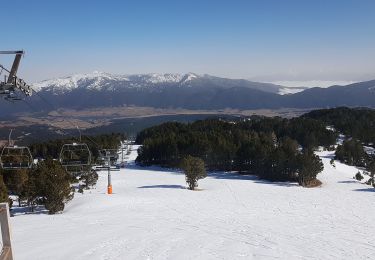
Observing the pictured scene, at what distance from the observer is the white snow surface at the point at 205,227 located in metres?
23.0

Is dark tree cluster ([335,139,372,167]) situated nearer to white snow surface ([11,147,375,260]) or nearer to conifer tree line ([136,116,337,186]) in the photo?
conifer tree line ([136,116,337,186])

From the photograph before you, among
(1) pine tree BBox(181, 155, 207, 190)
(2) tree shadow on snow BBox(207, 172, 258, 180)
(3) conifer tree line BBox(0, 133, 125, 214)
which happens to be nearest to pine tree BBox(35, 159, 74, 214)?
(3) conifer tree line BBox(0, 133, 125, 214)

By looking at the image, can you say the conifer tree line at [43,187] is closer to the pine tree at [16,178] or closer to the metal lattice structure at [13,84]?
the pine tree at [16,178]

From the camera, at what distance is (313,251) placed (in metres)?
24.5

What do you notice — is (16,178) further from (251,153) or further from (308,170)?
(251,153)

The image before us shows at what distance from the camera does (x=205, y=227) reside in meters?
32.3

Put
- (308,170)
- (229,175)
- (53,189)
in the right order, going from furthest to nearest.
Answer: (229,175), (308,170), (53,189)

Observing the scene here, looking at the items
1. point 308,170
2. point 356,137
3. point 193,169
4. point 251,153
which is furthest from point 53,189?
point 356,137

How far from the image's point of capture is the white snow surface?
23.0m

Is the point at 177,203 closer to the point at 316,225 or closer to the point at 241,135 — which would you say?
the point at 316,225

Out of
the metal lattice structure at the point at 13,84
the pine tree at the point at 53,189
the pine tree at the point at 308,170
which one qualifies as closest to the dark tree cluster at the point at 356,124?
the pine tree at the point at 308,170

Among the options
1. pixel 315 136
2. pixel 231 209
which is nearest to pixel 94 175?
pixel 231 209

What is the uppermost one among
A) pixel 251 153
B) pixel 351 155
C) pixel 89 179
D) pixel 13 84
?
pixel 13 84

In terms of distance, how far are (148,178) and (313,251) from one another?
64.0 meters
